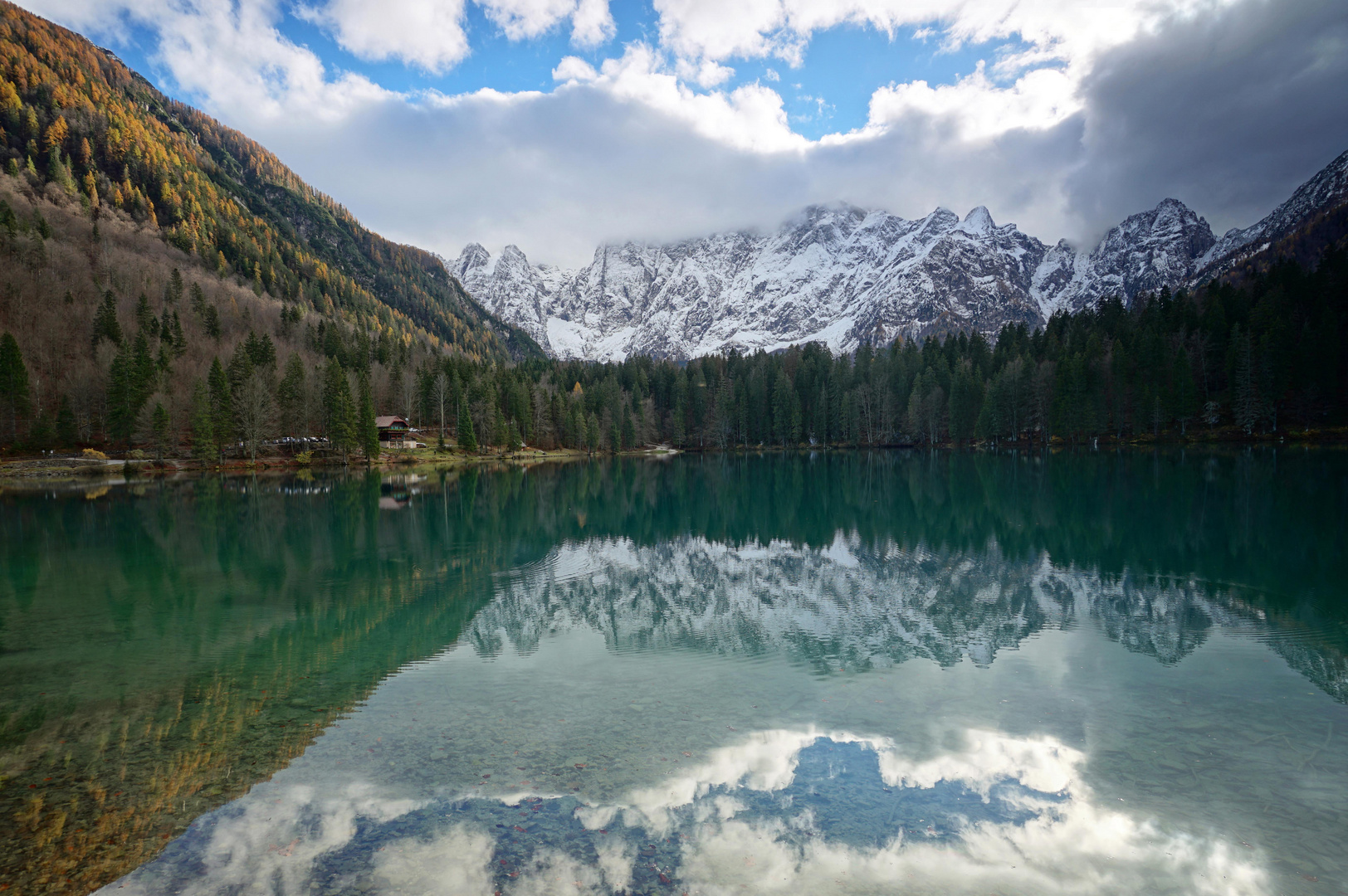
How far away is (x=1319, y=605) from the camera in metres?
15.2

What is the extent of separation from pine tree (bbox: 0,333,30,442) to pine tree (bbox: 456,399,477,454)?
48601mm

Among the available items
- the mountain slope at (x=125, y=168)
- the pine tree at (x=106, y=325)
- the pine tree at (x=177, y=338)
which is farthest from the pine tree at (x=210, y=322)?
the mountain slope at (x=125, y=168)

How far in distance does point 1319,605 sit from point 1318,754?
968cm

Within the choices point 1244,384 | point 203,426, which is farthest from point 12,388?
point 1244,384

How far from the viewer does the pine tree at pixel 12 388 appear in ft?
242

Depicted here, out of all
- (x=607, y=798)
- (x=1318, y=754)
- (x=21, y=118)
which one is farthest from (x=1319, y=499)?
(x=21, y=118)

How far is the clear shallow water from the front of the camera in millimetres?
6570

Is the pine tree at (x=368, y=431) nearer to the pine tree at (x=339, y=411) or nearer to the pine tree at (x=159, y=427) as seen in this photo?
the pine tree at (x=339, y=411)

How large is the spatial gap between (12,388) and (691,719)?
99.1 metres

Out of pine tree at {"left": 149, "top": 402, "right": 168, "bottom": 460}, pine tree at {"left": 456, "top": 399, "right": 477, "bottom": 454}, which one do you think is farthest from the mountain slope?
pine tree at {"left": 149, "top": 402, "right": 168, "bottom": 460}

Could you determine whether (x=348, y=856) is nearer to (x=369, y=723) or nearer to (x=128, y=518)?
(x=369, y=723)

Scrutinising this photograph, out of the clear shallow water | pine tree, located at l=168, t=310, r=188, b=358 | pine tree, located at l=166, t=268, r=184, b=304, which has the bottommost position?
the clear shallow water

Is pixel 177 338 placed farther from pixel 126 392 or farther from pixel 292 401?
pixel 292 401

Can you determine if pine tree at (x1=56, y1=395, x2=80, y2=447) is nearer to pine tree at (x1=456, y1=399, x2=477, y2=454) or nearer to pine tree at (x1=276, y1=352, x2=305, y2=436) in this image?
pine tree at (x1=276, y1=352, x2=305, y2=436)
